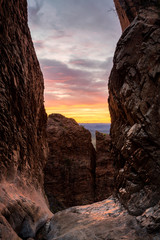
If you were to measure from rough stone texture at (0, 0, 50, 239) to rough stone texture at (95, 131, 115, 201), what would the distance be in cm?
1728

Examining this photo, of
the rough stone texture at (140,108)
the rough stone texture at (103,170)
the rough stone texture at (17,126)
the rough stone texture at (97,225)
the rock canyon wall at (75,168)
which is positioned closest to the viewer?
the rough stone texture at (97,225)

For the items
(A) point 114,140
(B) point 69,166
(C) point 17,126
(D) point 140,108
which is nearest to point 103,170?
(B) point 69,166

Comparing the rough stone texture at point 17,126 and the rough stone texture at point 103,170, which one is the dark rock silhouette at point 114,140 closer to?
the rough stone texture at point 17,126

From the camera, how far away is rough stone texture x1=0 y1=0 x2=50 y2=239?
255 inches

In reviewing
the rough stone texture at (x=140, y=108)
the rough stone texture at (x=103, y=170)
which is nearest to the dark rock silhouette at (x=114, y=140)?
the rough stone texture at (x=140, y=108)

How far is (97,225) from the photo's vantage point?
6480 millimetres

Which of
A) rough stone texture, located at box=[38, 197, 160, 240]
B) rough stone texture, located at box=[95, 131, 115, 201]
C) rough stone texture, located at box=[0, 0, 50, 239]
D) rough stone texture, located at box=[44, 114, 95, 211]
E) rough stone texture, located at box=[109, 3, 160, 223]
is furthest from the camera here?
rough stone texture, located at box=[95, 131, 115, 201]

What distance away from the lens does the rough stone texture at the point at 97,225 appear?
5598 mm

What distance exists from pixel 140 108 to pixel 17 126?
5458 mm

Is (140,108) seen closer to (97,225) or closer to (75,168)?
(97,225)

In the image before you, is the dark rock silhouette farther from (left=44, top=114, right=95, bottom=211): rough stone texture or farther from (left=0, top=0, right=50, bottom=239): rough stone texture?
(left=44, top=114, right=95, bottom=211): rough stone texture

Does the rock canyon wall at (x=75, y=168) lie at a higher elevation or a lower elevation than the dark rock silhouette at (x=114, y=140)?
lower

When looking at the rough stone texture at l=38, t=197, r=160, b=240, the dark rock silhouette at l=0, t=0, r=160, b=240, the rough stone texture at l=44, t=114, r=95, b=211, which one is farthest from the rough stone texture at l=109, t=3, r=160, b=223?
the rough stone texture at l=44, t=114, r=95, b=211

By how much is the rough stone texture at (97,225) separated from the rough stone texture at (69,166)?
16.6m
